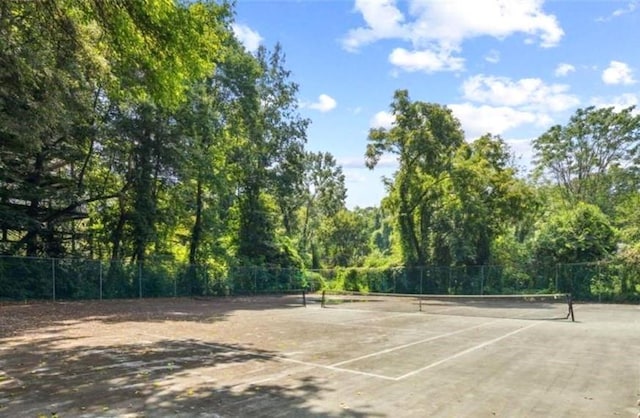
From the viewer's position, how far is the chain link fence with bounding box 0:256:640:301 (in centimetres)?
2128

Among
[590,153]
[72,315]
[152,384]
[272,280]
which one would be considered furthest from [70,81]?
[590,153]

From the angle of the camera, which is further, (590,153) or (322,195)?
(322,195)

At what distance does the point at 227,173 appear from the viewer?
33219 millimetres

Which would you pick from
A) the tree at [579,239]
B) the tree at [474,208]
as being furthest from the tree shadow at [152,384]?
the tree at [579,239]

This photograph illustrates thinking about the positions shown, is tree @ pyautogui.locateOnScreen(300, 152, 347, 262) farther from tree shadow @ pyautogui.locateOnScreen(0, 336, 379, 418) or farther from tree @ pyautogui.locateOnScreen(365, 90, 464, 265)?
tree shadow @ pyautogui.locateOnScreen(0, 336, 379, 418)

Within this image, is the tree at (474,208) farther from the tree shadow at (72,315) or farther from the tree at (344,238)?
the tree at (344,238)

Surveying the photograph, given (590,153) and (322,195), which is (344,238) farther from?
(590,153)

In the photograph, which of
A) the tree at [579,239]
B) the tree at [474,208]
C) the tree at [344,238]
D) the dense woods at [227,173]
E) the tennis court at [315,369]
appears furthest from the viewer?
the tree at [344,238]

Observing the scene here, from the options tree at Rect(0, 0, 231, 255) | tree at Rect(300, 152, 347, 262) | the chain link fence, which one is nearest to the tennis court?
tree at Rect(0, 0, 231, 255)

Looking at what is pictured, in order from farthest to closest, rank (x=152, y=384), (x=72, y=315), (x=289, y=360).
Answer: (x=72, y=315)
(x=289, y=360)
(x=152, y=384)

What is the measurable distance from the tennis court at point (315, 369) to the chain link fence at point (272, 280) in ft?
22.6

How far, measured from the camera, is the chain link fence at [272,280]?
2128cm

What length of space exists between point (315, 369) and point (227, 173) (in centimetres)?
2661

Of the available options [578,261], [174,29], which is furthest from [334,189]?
[174,29]
